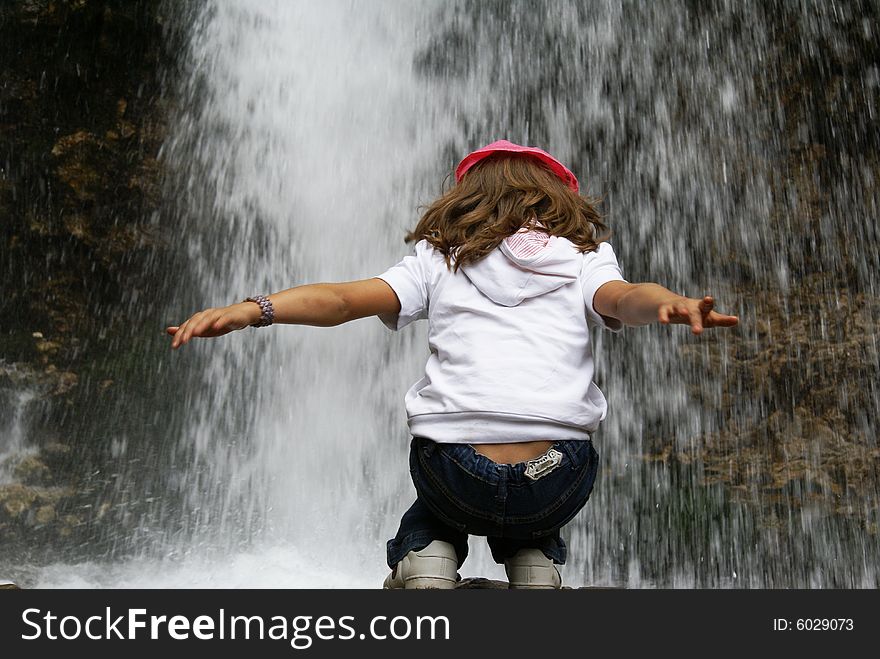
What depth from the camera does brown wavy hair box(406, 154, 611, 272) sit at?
77.5 inches

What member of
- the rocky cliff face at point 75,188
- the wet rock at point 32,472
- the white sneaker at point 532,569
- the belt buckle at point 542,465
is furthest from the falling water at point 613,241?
the belt buckle at point 542,465

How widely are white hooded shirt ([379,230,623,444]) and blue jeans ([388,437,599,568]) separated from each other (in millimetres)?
36

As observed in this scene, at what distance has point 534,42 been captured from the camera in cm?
616

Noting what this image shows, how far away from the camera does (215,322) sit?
64.0 inches

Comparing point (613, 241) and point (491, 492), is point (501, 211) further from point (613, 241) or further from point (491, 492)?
point (613, 241)

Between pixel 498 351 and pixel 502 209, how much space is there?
1.19 ft

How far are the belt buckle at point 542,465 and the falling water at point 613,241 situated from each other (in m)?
3.33

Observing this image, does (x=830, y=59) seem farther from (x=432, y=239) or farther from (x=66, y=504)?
(x=66, y=504)

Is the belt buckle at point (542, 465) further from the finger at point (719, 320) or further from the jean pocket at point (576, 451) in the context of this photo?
the finger at point (719, 320)

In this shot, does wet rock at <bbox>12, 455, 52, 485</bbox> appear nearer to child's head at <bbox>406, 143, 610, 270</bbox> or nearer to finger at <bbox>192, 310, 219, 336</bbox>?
child's head at <bbox>406, 143, 610, 270</bbox>

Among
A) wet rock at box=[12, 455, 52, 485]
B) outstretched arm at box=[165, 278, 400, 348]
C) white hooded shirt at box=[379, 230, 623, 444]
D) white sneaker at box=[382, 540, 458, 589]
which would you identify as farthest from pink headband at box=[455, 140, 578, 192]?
wet rock at box=[12, 455, 52, 485]
